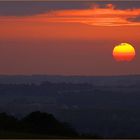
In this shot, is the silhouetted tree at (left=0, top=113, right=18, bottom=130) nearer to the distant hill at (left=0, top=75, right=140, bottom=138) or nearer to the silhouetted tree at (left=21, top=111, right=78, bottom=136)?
the silhouetted tree at (left=21, top=111, right=78, bottom=136)

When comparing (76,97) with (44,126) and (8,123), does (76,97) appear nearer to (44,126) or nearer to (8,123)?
(44,126)

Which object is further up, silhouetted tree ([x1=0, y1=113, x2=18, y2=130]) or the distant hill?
the distant hill

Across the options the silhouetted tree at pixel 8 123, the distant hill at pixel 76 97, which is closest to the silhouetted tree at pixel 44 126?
the silhouetted tree at pixel 8 123

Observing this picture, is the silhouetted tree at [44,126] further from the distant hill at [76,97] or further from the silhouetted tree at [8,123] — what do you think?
the distant hill at [76,97]

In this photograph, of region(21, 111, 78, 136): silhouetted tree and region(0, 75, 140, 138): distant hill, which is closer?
region(21, 111, 78, 136): silhouetted tree

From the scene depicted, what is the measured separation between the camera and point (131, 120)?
44.9 m

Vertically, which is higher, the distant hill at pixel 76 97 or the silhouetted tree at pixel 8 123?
the distant hill at pixel 76 97

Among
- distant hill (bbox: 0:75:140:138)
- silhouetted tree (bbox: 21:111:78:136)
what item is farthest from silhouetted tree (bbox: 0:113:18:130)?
distant hill (bbox: 0:75:140:138)

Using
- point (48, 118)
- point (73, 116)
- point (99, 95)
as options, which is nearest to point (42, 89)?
point (99, 95)

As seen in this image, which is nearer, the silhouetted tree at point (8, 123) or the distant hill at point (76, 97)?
the silhouetted tree at point (8, 123)

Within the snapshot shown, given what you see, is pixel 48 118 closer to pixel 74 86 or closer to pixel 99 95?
pixel 99 95

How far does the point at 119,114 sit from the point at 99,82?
74.8 ft

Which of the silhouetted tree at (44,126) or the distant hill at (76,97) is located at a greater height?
the distant hill at (76,97)

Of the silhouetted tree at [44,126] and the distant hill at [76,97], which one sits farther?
the distant hill at [76,97]
